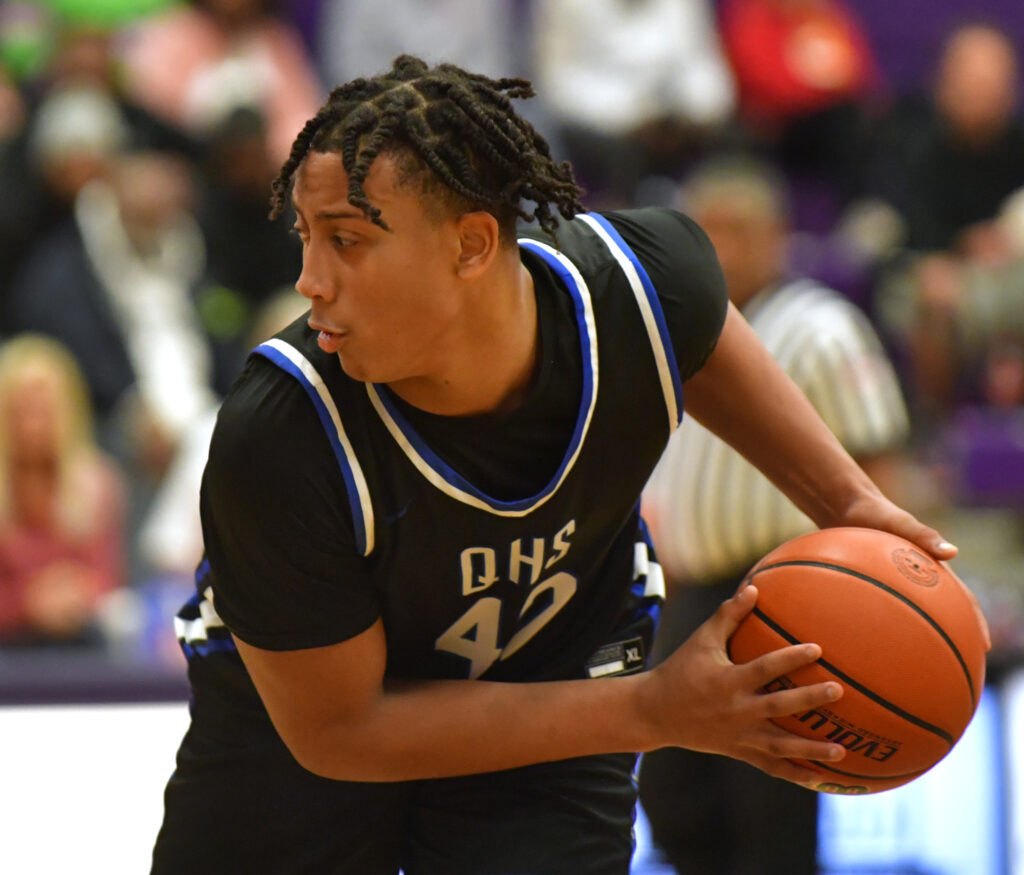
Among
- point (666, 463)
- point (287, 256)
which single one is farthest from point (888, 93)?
point (666, 463)

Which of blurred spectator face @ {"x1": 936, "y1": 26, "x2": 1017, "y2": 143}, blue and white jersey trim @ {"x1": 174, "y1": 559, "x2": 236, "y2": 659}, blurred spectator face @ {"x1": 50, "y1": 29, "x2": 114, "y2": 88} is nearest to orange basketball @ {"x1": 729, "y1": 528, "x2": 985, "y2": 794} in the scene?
blue and white jersey trim @ {"x1": 174, "y1": 559, "x2": 236, "y2": 659}

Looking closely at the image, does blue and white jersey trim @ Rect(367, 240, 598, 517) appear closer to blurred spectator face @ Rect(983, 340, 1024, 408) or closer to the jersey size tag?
the jersey size tag

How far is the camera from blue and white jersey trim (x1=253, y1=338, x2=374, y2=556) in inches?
88.7

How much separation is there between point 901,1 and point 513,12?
2171 mm

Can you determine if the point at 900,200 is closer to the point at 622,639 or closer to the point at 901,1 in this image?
the point at 901,1

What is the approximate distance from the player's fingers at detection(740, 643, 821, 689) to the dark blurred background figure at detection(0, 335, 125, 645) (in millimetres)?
3433

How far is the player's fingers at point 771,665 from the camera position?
7.14 feet

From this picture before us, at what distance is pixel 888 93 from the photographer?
8312 millimetres

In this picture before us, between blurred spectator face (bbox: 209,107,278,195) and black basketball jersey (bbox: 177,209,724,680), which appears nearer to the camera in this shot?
black basketball jersey (bbox: 177,209,724,680)

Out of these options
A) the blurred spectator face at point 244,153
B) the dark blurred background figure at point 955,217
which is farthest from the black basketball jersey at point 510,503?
the blurred spectator face at point 244,153

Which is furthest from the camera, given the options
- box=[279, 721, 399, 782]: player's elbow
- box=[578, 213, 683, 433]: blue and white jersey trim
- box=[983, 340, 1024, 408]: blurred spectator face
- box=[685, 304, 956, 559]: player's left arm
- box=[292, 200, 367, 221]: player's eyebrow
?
box=[983, 340, 1024, 408]: blurred spectator face

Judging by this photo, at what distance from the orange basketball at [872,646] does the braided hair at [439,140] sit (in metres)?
0.70

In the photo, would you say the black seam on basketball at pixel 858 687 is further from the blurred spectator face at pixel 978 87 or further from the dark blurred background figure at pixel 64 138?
the blurred spectator face at pixel 978 87

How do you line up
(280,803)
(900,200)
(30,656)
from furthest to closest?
1. (900,200)
2. (30,656)
3. (280,803)
